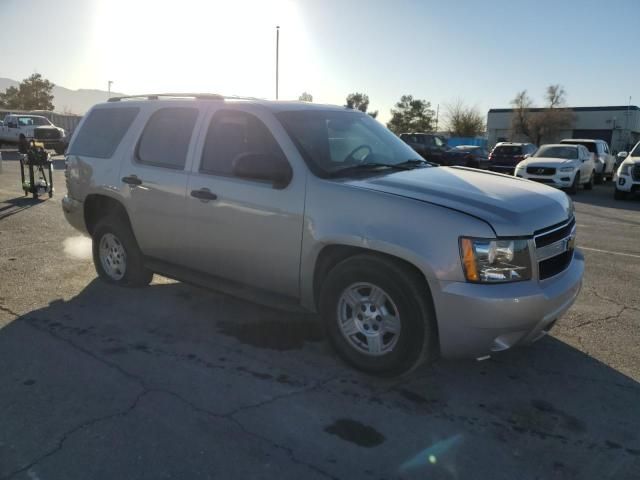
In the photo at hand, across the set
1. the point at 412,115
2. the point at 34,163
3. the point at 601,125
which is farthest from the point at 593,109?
the point at 34,163

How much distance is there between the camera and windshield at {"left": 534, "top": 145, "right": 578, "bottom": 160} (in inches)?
743

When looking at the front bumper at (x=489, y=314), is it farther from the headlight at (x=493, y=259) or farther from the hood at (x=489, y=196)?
the hood at (x=489, y=196)

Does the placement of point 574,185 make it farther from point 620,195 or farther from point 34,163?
point 34,163

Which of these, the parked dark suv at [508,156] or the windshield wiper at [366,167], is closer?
the windshield wiper at [366,167]

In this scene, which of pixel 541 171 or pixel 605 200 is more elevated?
pixel 541 171

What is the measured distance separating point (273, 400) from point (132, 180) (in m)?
2.77

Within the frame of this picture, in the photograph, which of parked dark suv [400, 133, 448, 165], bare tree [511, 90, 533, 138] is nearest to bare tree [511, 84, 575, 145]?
bare tree [511, 90, 533, 138]

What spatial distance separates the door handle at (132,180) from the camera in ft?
17.1

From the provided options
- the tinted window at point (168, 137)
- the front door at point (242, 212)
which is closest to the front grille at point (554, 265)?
the front door at point (242, 212)

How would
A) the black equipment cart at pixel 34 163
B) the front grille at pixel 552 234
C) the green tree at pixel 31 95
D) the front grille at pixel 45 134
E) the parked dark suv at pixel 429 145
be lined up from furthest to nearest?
the green tree at pixel 31 95
the front grille at pixel 45 134
the parked dark suv at pixel 429 145
the black equipment cart at pixel 34 163
the front grille at pixel 552 234

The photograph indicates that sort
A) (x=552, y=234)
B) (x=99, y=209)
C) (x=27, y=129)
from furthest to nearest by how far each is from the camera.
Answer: (x=27, y=129) < (x=99, y=209) < (x=552, y=234)

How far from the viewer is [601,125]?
6122 cm

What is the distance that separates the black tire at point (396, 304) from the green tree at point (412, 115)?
71191 mm

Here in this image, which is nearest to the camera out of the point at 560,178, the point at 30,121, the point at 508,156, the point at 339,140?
the point at 339,140
